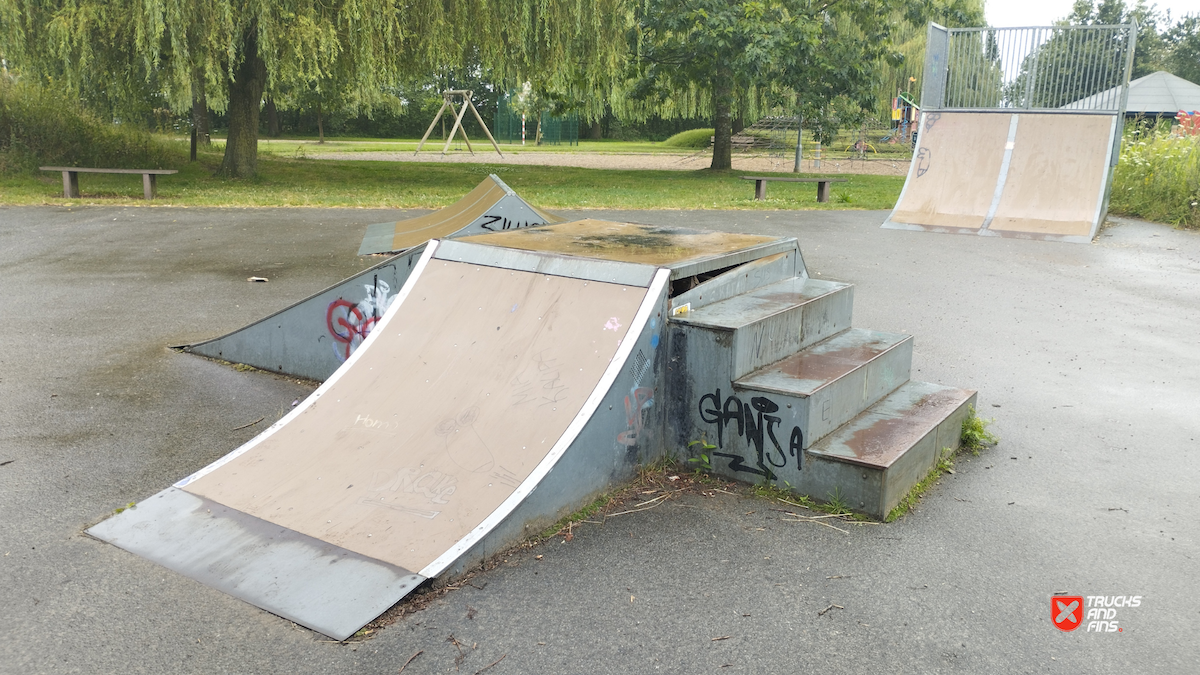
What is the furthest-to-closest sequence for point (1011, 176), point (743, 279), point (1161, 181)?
point (1161, 181) → point (1011, 176) → point (743, 279)

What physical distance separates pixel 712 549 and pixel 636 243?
7.21ft

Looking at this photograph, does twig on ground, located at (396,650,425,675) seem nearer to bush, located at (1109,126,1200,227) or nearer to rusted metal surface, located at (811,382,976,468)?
rusted metal surface, located at (811,382,976,468)

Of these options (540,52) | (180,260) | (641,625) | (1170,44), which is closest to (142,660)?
(641,625)

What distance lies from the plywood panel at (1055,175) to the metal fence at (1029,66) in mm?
435

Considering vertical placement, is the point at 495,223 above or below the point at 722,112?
below

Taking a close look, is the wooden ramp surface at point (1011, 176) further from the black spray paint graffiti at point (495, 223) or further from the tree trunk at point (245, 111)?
the tree trunk at point (245, 111)

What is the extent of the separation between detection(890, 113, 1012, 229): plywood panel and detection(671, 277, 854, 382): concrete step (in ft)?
28.1

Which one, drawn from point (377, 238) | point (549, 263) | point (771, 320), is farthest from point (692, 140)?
point (771, 320)

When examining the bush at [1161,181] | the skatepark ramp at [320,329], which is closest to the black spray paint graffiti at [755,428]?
the skatepark ramp at [320,329]

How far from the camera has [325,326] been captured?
18.8 ft

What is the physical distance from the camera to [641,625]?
3.04 meters

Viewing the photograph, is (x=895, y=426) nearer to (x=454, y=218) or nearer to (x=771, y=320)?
(x=771, y=320)

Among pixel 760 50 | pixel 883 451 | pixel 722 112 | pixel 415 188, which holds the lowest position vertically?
pixel 883 451

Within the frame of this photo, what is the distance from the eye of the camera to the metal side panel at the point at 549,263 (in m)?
4.28
